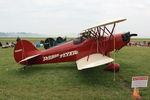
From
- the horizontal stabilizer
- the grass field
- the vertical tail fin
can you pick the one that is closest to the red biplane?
the vertical tail fin

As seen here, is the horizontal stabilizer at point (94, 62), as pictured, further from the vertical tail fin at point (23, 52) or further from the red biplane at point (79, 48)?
the vertical tail fin at point (23, 52)

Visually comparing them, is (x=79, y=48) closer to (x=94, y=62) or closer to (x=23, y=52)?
(x=94, y=62)

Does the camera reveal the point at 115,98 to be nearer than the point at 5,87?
Yes

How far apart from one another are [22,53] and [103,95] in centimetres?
548

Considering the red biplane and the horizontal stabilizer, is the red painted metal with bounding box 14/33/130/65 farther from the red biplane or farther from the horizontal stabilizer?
the horizontal stabilizer

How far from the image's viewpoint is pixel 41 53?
9.15 m

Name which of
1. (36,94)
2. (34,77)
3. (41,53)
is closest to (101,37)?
(41,53)

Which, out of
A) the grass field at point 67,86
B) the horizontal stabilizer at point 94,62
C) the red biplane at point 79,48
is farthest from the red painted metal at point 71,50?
the grass field at point 67,86

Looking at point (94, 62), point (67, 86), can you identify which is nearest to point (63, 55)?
point (94, 62)

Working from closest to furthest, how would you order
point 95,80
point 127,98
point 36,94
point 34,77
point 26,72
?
point 127,98 < point 36,94 < point 95,80 < point 34,77 < point 26,72

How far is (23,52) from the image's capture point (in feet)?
29.5

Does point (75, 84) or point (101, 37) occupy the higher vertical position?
point (101, 37)

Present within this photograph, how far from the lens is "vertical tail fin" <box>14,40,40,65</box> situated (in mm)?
8828

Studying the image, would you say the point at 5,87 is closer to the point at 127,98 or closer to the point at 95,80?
the point at 95,80
